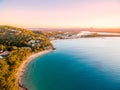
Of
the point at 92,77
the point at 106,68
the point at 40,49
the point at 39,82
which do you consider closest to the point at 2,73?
the point at 39,82

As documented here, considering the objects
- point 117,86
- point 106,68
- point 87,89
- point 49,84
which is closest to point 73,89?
point 87,89

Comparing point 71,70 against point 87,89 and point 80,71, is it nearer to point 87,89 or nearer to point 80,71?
point 80,71

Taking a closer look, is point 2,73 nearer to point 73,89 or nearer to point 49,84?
point 49,84

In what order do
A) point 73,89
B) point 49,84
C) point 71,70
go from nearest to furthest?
point 73,89, point 49,84, point 71,70

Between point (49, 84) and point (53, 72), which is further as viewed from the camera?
point (53, 72)

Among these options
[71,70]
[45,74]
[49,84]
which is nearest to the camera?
[49,84]

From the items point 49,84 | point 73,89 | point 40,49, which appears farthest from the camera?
point 40,49

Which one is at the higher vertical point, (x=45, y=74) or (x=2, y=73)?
(x=2, y=73)

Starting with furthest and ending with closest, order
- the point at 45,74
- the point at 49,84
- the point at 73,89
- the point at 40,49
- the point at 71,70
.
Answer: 1. the point at 40,49
2. the point at 71,70
3. the point at 45,74
4. the point at 49,84
5. the point at 73,89

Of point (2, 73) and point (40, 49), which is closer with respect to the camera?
point (2, 73)
